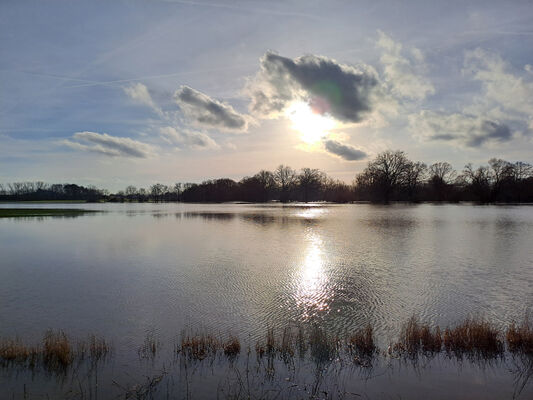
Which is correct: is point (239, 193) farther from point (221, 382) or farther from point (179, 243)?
point (221, 382)

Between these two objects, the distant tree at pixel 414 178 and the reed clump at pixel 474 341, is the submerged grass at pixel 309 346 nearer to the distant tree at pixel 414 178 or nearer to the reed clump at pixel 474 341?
the reed clump at pixel 474 341

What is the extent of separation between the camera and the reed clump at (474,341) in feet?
20.8

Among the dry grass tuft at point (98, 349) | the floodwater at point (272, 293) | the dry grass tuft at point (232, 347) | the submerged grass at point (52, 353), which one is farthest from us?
the dry grass tuft at point (232, 347)

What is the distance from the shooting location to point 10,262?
1462 cm

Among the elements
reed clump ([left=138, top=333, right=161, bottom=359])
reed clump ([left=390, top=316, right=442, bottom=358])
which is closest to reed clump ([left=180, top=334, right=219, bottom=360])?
reed clump ([left=138, top=333, right=161, bottom=359])

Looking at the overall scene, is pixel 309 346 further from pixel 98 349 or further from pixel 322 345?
pixel 98 349

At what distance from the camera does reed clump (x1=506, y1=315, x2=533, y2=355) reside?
633 centimetres

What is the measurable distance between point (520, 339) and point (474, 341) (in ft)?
2.98

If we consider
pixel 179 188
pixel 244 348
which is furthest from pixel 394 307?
pixel 179 188

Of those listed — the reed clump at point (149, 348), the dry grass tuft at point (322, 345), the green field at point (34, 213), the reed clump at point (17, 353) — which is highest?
the green field at point (34, 213)

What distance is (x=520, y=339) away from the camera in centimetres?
654

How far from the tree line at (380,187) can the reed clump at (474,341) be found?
8050 cm

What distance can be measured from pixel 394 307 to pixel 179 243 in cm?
1402

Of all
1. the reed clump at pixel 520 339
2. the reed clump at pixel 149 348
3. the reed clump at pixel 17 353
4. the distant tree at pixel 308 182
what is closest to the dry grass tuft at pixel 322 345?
→ the reed clump at pixel 149 348
